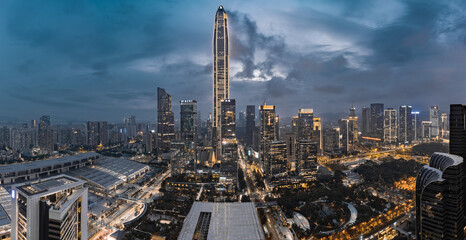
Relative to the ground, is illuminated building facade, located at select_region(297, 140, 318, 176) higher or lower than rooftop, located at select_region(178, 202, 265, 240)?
higher

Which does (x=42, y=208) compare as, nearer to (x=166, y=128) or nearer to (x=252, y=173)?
(x=252, y=173)

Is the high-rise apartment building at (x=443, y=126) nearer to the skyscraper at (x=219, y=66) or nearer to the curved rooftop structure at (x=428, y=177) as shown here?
the skyscraper at (x=219, y=66)

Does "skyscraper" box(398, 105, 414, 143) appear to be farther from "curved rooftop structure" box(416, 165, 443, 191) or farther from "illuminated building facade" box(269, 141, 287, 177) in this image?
"curved rooftop structure" box(416, 165, 443, 191)

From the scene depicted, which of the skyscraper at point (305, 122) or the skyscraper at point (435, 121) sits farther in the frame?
the skyscraper at point (435, 121)

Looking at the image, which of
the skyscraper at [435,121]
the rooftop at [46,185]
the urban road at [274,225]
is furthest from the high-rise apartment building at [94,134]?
the skyscraper at [435,121]

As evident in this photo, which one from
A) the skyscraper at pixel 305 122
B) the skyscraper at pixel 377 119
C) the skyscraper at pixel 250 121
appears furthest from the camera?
the skyscraper at pixel 377 119

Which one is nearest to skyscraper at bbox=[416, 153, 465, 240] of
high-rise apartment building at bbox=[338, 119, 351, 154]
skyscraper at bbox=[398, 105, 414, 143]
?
high-rise apartment building at bbox=[338, 119, 351, 154]

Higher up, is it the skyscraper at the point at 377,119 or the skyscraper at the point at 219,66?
the skyscraper at the point at 219,66

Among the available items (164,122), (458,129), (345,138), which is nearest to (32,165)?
(164,122)
